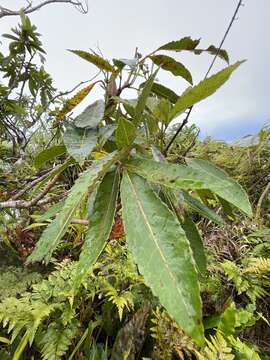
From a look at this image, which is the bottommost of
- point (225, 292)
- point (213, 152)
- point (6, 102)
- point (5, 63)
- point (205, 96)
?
point (225, 292)

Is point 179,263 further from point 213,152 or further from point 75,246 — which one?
point 213,152

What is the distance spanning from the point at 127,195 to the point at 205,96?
196mm

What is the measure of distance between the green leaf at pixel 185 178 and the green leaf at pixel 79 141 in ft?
0.32

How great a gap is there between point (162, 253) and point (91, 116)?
14.8 inches

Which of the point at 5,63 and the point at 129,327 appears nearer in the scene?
the point at 129,327

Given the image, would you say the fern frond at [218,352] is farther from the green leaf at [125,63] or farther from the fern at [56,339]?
the green leaf at [125,63]

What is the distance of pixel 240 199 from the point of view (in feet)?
1.76

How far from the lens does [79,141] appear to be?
65 centimetres

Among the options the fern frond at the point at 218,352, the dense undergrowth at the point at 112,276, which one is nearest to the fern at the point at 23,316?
the dense undergrowth at the point at 112,276

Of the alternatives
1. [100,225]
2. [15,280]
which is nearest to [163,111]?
[100,225]

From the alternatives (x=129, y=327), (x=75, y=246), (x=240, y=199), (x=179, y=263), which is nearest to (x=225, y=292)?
(x=129, y=327)

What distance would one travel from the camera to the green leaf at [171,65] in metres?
0.74

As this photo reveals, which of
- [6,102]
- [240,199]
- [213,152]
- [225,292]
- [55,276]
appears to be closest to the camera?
[240,199]

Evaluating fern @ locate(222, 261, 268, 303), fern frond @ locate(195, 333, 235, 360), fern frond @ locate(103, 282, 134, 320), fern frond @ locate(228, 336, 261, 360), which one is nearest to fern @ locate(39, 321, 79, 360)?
fern frond @ locate(103, 282, 134, 320)
